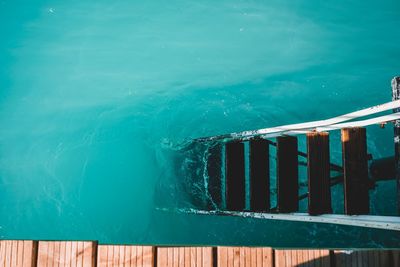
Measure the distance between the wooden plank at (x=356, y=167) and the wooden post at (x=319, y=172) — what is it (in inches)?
11.8

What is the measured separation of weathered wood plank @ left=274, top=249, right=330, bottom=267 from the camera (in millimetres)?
1903

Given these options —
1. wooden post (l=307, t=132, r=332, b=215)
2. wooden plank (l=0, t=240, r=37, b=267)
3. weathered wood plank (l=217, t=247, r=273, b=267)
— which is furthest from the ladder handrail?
wooden plank (l=0, t=240, r=37, b=267)

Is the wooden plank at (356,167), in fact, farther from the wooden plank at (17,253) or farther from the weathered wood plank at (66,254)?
the wooden plank at (17,253)

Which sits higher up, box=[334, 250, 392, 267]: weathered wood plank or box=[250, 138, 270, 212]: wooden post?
box=[250, 138, 270, 212]: wooden post

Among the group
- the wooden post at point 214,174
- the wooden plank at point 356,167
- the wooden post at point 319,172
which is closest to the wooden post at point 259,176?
the wooden post at point 319,172

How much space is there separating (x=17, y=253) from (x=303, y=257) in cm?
158

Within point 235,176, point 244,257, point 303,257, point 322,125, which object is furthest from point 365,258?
point 235,176

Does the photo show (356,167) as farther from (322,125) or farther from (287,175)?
(287,175)

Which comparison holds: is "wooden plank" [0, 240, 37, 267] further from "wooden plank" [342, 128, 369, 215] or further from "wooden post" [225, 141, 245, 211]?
"wooden post" [225, 141, 245, 211]

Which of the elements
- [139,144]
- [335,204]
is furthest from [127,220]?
[335,204]

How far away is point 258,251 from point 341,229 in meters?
6.24

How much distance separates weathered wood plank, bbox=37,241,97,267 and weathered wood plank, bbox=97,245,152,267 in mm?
54

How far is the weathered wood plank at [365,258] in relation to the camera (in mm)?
1886

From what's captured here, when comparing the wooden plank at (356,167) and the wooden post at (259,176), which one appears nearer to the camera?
the wooden plank at (356,167)
